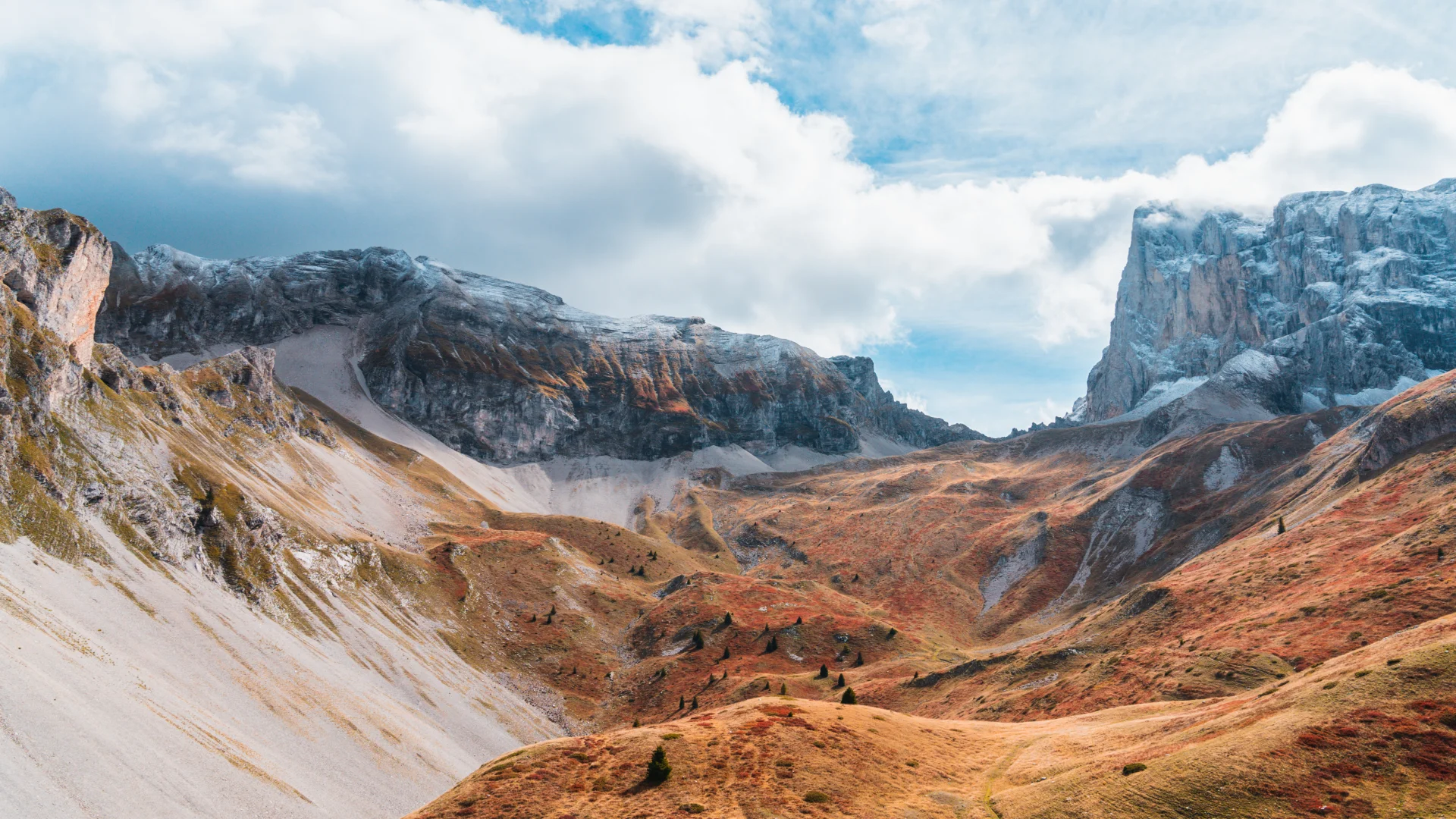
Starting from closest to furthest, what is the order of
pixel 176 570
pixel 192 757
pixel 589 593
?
pixel 192 757, pixel 176 570, pixel 589 593

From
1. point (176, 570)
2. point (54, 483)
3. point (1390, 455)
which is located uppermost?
point (1390, 455)

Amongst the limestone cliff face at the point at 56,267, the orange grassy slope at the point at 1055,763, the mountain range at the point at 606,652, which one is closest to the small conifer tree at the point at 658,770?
the orange grassy slope at the point at 1055,763

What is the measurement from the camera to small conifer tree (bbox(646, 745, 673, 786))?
145 ft

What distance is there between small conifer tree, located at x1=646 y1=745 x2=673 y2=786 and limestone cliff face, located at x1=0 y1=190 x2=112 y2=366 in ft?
399

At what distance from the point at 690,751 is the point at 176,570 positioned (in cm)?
8536

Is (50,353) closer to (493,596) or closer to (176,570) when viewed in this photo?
(176,570)

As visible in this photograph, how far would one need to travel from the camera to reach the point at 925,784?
1778 inches

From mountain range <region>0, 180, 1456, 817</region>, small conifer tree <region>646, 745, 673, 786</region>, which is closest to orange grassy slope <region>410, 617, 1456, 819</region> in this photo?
mountain range <region>0, 180, 1456, 817</region>

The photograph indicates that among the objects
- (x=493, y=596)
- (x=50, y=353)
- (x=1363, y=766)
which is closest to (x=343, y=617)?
(x=493, y=596)

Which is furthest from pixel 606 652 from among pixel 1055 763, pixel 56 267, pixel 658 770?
pixel 1055 763

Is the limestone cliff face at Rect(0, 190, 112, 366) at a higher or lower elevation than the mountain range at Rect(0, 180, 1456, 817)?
higher

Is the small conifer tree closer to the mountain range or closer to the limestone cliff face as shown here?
the mountain range

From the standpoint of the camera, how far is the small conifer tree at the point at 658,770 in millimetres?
44188

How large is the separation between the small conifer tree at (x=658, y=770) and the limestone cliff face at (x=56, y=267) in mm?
121694
